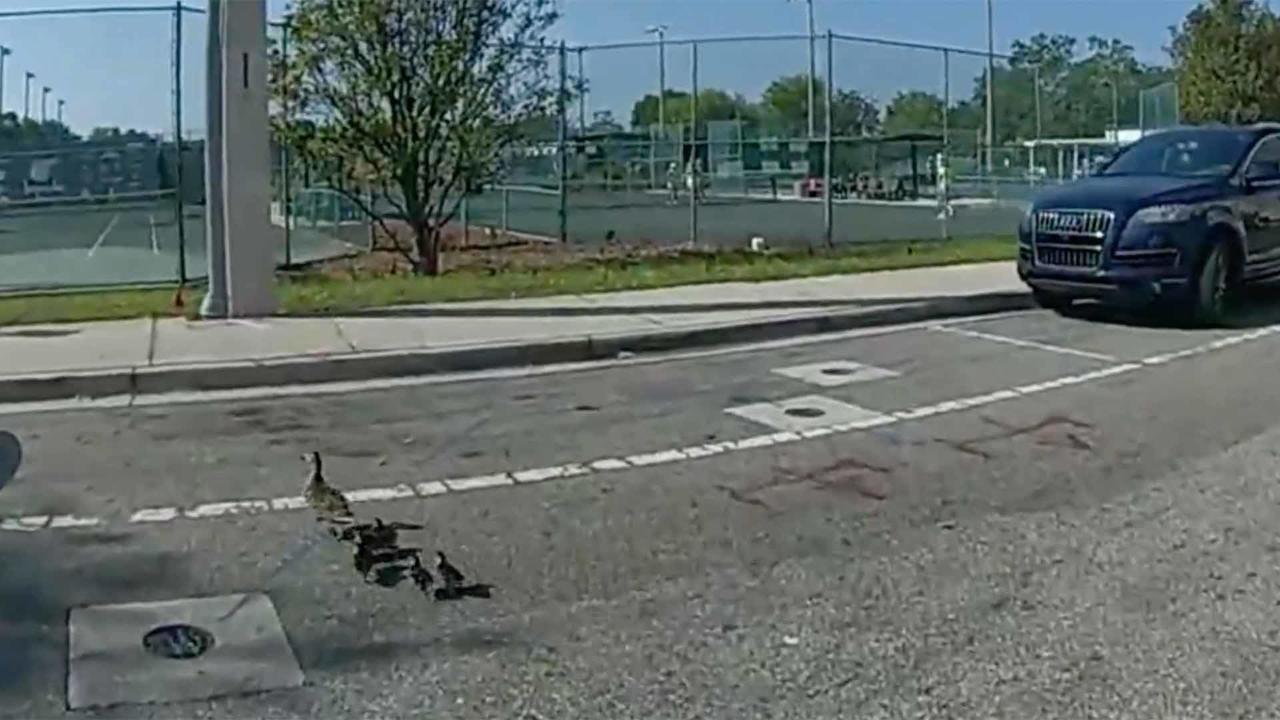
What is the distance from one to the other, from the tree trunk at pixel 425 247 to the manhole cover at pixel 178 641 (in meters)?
13.3

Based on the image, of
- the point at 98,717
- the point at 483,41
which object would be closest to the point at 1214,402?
the point at 98,717

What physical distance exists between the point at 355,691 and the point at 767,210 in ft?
78.4

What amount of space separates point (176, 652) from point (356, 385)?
5090 mm

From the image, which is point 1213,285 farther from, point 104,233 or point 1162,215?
point 104,233

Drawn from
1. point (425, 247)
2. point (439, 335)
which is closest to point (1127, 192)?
point (439, 335)

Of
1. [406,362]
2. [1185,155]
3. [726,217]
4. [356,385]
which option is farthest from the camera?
[726,217]

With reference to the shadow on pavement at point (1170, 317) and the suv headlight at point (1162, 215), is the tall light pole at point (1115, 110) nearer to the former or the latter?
the shadow on pavement at point (1170, 317)

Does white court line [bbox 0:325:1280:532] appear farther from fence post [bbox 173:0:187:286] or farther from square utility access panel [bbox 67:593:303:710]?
fence post [bbox 173:0:187:286]

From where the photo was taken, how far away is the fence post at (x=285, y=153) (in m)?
17.5

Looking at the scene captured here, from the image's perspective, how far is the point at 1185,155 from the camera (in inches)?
548

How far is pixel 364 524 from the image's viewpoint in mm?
6359

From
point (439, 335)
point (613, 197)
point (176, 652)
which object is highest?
point (613, 197)

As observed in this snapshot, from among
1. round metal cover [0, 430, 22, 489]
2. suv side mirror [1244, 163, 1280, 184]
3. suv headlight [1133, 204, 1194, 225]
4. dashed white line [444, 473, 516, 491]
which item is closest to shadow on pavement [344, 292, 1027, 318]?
suv headlight [1133, 204, 1194, 225]

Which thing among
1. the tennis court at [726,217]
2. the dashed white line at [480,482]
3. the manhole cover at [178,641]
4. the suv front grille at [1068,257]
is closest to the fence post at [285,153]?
the tennis court at [726,217]
